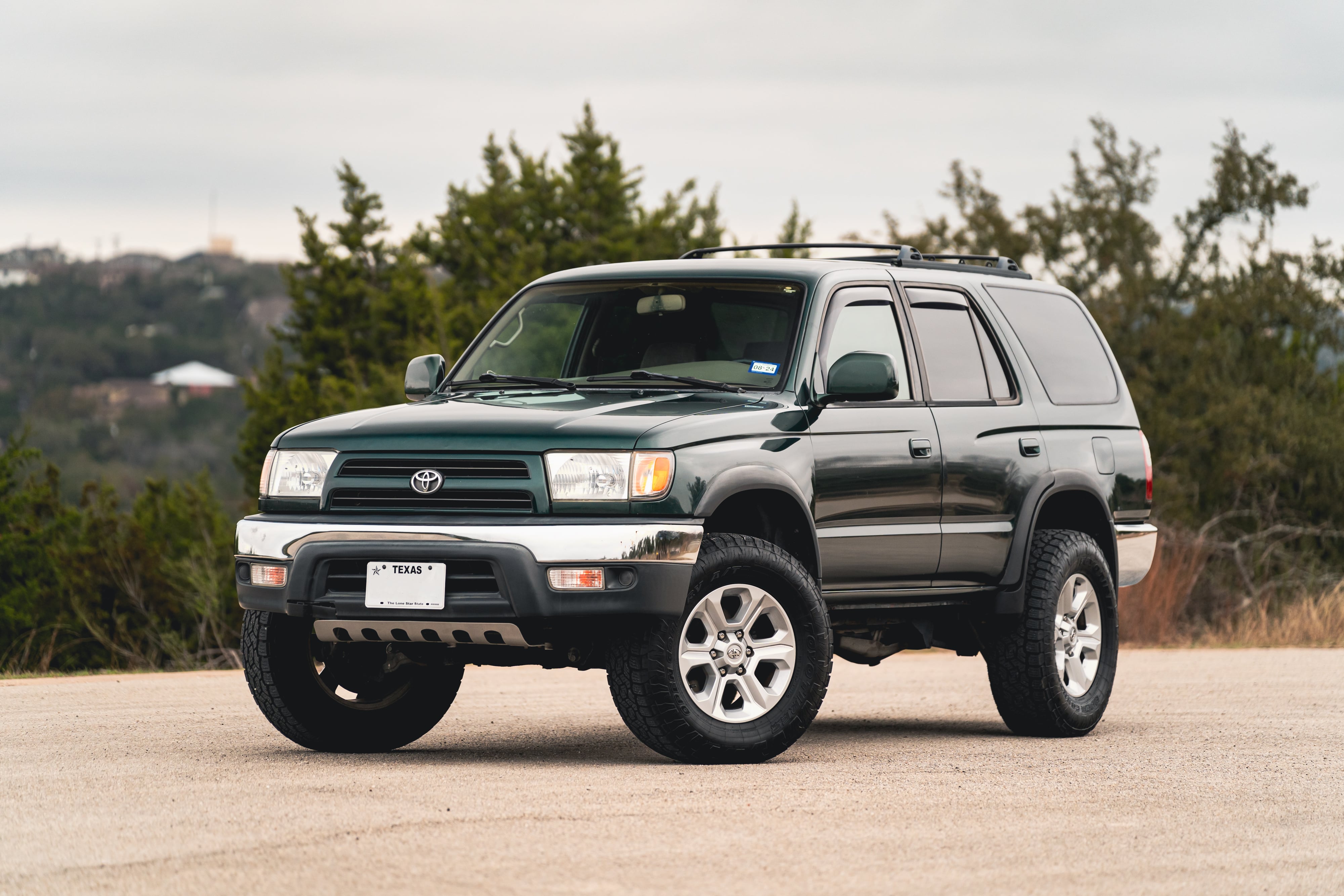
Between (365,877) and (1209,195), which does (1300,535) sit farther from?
(365,877)

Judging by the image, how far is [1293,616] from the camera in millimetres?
17656

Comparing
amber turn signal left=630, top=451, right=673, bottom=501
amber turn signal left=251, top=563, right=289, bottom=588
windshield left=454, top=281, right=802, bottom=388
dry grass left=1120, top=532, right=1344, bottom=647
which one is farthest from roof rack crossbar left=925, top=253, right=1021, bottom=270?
dry grass left=1120, top=532, right=1344, bottom=647

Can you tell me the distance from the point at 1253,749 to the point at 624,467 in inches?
132

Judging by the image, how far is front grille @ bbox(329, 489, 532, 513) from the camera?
7516 mm

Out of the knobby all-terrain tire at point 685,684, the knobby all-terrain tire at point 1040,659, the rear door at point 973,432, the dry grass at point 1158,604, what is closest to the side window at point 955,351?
the rear door at point 973,432

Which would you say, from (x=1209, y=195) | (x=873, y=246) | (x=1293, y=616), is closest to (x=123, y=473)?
(x=1209, y=195)

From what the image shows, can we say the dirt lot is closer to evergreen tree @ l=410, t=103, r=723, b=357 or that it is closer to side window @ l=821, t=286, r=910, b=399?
side window @ l=821, t=286, r=910, b=399

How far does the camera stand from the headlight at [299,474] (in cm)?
793

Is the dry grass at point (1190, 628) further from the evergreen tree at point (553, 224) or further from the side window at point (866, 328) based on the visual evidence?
the evergreen tree at point (553, 224)

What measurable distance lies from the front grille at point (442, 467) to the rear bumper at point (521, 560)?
0.69 feet

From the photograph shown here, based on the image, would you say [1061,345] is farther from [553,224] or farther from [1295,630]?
[553,224]

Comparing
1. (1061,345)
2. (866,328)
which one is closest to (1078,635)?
(1061,345)

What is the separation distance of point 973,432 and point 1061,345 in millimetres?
1326

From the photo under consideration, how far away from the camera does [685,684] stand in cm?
761
